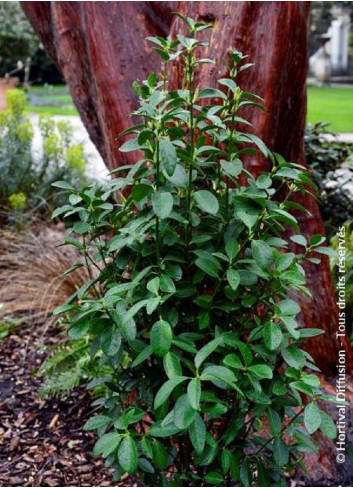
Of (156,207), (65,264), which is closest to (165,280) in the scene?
(156,207)

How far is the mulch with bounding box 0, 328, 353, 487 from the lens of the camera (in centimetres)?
288

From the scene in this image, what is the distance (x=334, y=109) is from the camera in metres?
19.0

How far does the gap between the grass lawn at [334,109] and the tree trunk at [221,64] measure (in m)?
9.73

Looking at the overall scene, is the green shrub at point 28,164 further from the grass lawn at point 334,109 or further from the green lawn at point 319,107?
the grass lawn at point 334,109

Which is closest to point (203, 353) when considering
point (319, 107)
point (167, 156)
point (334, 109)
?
point (167, 156)

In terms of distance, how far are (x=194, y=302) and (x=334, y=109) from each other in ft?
59.4

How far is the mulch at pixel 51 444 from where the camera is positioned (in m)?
2.88

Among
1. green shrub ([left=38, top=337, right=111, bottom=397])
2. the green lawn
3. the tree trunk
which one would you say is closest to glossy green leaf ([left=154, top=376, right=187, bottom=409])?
the tree trunk

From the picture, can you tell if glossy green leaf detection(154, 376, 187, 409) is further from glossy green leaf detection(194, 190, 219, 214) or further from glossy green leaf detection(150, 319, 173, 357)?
glossy green leaf detection(194, 190, 219, 214)

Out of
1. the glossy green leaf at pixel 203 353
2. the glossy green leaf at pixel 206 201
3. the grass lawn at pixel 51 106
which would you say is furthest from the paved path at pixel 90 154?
the glossy green leaf at pixel 203 353

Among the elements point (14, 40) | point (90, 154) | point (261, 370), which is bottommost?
point (90, 154)

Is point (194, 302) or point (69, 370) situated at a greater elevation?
point (194, 302)

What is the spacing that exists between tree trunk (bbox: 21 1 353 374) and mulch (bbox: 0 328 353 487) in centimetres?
51

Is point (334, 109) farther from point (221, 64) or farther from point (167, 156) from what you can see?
point (167, 156)
